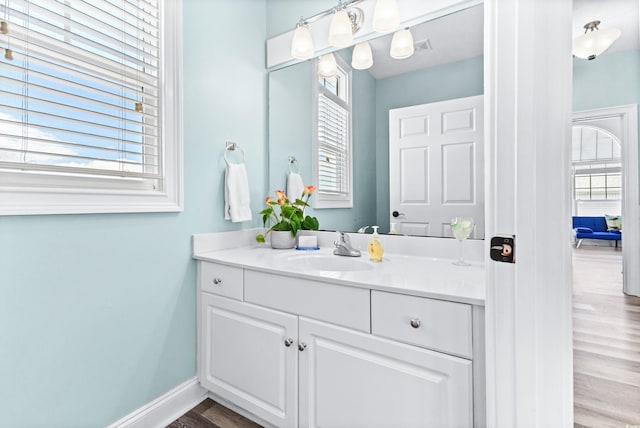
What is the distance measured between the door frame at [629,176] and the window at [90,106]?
1.94m

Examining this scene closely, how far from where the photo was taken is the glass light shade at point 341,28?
157cm

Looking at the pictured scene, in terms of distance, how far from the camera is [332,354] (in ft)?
3.61

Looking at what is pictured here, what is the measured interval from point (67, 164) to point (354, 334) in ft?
4.11

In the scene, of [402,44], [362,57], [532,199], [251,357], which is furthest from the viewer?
[362,57]

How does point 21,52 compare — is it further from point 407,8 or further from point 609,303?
point 609,303

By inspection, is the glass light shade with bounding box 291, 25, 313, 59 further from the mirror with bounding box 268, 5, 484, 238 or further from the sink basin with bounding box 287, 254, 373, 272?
the sink basin with bounding box 287, 254, 373, 272

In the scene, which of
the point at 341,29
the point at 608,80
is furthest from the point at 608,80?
the point at 341,29

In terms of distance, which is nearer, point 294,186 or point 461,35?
point 461,35

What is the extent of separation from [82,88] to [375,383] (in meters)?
1.56

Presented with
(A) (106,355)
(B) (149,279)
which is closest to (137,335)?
(A) (106,355)

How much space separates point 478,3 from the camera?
4.31ft

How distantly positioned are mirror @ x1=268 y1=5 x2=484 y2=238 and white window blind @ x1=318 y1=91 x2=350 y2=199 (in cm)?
6

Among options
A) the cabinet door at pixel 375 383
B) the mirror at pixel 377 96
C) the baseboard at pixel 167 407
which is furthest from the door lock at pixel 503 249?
the baseboard at pixel 167 407

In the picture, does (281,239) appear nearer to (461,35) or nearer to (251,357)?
(251,357)
